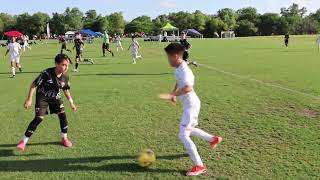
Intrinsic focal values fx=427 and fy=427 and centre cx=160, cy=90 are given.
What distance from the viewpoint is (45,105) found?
781cm

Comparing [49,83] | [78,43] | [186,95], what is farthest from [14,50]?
[186,95]

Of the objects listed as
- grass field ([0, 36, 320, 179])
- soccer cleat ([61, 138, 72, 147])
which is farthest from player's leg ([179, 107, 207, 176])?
soccer cleat ([61, 138, 72, 147])

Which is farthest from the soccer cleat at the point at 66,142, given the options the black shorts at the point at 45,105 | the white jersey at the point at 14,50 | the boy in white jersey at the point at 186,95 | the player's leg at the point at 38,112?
the white jersey at the point at 14,50

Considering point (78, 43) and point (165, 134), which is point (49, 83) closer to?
point (165, 134)

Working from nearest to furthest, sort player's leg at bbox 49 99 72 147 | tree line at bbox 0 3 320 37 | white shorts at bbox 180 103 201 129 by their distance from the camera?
white shorts at bbox 180 103 201 129 < player's leg at bbox 49 99 72 147 < tree line at bbox 0 3 320 37

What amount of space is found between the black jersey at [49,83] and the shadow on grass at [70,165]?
3.95ft

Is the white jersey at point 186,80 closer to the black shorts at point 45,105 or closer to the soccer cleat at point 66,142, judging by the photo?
the black shorts at point 45,105

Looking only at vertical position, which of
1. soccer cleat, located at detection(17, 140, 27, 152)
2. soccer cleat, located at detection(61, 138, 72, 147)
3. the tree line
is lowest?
soccer cleat, located at detection(61, 138, 72, 147)

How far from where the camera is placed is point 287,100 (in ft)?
38.3

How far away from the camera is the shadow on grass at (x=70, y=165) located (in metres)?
6.96

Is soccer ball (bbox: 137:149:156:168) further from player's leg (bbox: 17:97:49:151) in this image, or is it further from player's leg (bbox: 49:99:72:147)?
player's leg (bbox: 17:97:49:151)

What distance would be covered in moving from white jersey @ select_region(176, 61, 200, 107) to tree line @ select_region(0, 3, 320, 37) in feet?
417

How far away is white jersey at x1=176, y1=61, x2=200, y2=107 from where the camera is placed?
21.0 ft

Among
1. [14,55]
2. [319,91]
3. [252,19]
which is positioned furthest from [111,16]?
[319,91]
